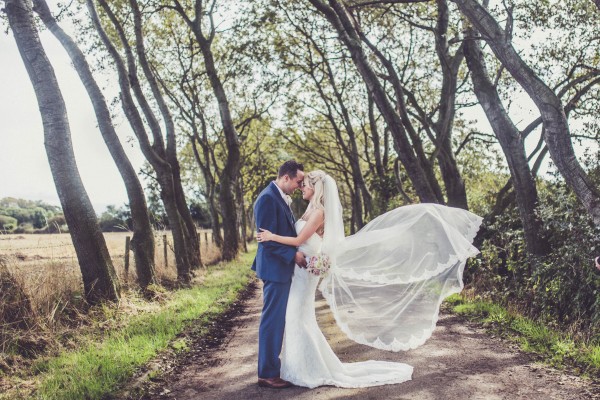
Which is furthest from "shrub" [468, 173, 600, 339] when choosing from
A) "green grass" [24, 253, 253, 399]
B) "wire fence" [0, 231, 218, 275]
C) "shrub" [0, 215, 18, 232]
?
"shrub" [0, 215, 18, 232]

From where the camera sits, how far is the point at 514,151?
412 inches

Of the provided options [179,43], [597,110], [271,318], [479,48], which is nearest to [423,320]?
[271,318]

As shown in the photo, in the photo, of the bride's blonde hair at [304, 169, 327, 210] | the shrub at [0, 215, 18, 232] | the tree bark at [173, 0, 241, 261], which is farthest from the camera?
the tree bark at [173, 0, 241, 261]

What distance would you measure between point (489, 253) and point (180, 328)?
650 centimetres

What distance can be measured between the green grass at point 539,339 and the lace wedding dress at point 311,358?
1.87m

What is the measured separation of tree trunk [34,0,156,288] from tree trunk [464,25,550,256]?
7747 mm

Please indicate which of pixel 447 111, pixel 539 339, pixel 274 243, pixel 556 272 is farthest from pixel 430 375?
pixel 447 111

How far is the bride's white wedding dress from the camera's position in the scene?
19.8ft

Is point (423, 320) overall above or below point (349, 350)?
above

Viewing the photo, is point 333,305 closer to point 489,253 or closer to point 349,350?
point 349,350

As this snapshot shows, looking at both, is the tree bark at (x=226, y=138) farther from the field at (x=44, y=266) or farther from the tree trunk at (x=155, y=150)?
the field at (x=44, y=266)

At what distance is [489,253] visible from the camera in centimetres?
1119

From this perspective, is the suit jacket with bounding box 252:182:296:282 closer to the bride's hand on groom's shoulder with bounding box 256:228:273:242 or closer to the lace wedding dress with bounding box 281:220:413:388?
the bride's hand on groom's shoulder with bounding box 256:228:273:242

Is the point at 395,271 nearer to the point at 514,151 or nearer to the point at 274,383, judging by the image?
the point at 274,383
